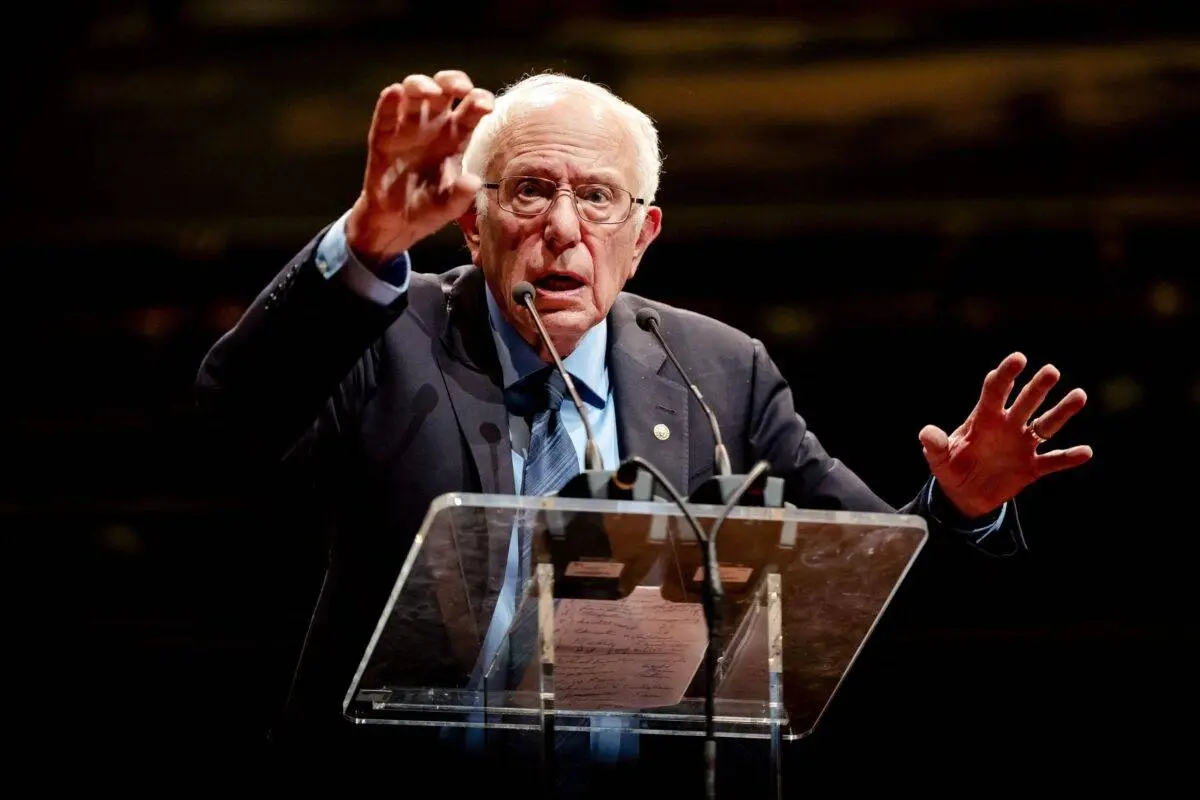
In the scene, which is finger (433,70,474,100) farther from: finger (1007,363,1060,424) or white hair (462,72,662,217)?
finger (1007,363,1060,424)

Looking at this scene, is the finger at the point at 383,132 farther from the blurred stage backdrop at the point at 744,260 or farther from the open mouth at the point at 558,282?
the blurred stage backdrop at the point at 744,260

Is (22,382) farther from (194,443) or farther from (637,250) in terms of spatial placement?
(637,250)

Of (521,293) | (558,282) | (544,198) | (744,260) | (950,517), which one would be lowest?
(950,517)

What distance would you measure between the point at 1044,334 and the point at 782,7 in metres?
0.95

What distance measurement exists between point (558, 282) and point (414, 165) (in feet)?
1.63

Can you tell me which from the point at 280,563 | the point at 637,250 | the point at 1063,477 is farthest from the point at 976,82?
the point at 280,563

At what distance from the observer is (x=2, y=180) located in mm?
2975

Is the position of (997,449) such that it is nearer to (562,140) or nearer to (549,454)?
(549,454)

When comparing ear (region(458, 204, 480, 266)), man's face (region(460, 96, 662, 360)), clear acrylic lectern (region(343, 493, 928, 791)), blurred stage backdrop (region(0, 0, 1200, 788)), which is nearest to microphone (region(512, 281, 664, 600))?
clear acrylic lectern (region(343, 493, 928, 791))

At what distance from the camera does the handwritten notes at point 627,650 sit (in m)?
1.35

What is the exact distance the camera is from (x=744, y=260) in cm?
292

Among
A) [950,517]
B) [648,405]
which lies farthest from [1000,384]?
[648,405]

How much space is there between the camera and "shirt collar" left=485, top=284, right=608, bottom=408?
1.94 metres

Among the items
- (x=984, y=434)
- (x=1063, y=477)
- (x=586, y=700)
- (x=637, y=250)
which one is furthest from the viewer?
(x=1063, y=477)
